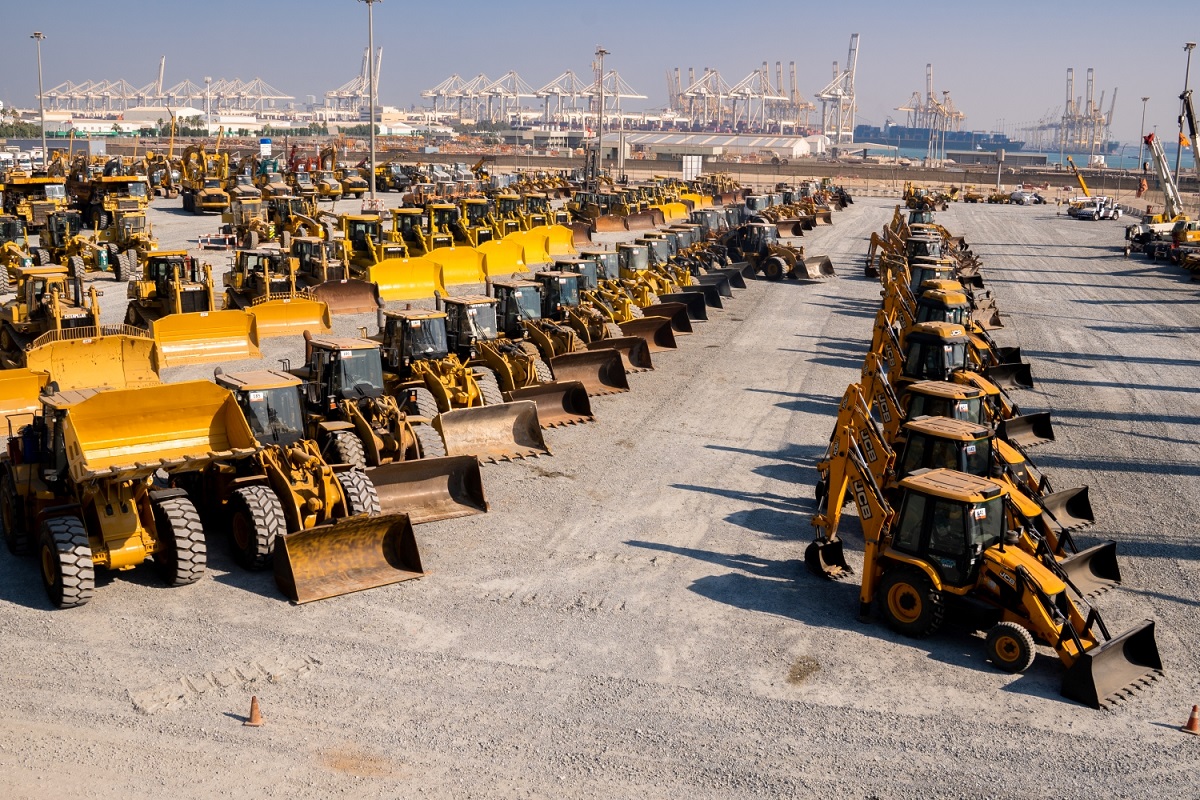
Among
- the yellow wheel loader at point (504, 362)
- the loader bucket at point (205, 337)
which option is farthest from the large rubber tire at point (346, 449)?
the loader bucket at point (205, 337)

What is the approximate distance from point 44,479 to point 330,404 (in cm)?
425

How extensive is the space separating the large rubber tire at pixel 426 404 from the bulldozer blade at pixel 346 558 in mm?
4565

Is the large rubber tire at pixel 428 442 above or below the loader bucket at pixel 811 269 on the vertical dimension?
below

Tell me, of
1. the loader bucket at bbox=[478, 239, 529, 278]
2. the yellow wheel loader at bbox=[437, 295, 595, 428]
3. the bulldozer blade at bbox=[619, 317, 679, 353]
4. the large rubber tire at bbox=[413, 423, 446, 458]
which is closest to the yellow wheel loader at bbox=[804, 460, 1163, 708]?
the large rubber tire at bbox=[413, 423, 446, 458]

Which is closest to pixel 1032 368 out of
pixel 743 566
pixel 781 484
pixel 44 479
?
pixel 781 484

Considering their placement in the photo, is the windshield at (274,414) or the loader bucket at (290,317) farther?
the loader bucket at (290,317)

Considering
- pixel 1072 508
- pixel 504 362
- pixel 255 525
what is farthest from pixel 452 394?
pixel 1072 508

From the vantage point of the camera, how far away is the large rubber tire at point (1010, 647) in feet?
36.8

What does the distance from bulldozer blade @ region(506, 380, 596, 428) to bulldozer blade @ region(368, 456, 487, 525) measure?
4.11m

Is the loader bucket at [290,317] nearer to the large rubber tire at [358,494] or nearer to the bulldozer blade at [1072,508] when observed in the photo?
the large rubber tire at [358,494]

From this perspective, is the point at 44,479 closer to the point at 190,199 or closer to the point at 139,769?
the point at 139,769

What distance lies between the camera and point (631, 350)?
24969 mm

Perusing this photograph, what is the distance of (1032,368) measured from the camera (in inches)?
1048

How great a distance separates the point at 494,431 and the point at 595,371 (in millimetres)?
5150
